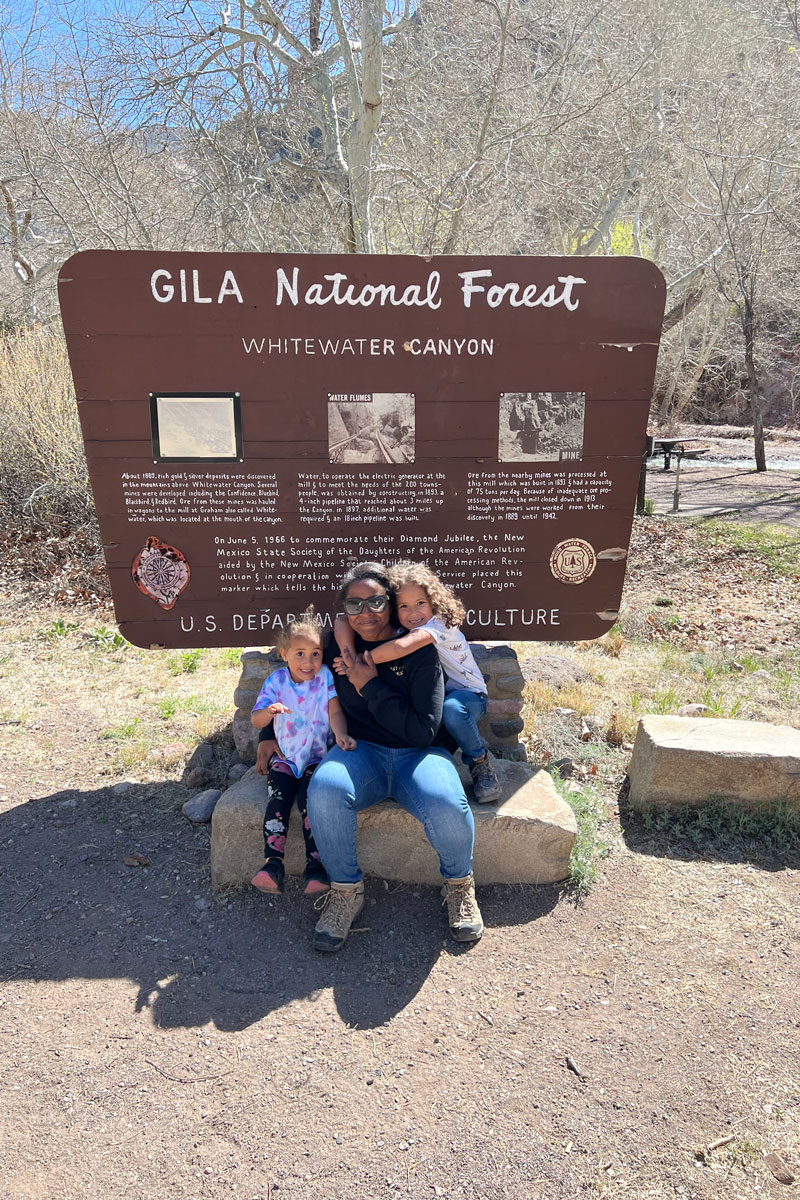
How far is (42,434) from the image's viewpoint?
8.13m

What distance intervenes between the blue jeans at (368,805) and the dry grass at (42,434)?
6294 mm

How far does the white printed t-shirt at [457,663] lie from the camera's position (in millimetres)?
3326

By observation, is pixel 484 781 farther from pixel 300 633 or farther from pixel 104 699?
pixel 104 699

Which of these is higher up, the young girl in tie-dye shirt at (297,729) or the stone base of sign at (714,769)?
the young girl in tie-dye shirt at (297,729)

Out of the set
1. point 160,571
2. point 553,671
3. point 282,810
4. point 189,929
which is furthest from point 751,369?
point 189,929

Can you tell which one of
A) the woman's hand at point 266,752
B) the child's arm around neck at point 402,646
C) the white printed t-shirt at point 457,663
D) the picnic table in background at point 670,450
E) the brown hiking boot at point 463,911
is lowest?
the brown hiking boot at point 463,911

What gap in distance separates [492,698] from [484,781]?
2.37ft

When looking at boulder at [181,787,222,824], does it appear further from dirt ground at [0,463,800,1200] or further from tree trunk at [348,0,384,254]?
tree trunk at [348,0,384,254]

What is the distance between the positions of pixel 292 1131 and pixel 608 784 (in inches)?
90.1

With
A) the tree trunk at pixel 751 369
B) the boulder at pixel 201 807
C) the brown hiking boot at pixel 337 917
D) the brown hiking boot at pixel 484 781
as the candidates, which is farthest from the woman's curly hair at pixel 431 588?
the tree trunk at pixel 751 369

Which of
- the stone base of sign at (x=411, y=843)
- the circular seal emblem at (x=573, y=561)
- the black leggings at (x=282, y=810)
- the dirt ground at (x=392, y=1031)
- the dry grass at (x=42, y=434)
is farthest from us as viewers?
the dry grass at (x=42, y=434)

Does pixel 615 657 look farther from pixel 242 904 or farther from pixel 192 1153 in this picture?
pixel 192 1153

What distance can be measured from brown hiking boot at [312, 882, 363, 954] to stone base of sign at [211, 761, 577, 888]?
26cm

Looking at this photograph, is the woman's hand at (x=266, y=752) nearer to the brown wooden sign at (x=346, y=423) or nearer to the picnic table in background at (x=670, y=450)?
the brown wooden sign at (x=346, y=423)
